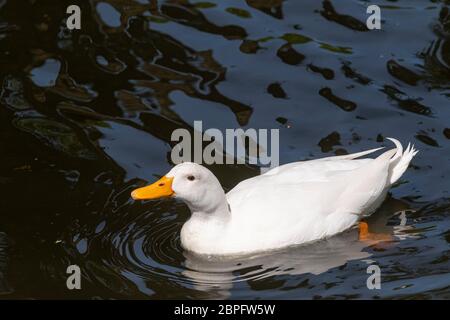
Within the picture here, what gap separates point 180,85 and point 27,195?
254 centimetres

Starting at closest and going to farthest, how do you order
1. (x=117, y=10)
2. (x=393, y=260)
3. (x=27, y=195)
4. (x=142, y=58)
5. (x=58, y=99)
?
Answer: (x=393, y=260) < (x=27, y=195) < (x=58, y=99) < (x=142, y=58) < (x=117, y=10)

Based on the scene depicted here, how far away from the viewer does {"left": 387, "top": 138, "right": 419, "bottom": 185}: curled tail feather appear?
30.4 ft

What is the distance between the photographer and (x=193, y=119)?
1066cm

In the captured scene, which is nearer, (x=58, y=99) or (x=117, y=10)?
(x=58, y=99)

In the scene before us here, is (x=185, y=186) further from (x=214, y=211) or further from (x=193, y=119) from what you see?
(x=193, y=119)

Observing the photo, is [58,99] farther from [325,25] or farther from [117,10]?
[325,25]

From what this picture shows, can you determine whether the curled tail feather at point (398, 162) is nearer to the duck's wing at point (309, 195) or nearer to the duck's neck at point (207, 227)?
the duck's wing at point (309, 195)

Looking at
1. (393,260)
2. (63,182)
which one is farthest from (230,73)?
(393,260)

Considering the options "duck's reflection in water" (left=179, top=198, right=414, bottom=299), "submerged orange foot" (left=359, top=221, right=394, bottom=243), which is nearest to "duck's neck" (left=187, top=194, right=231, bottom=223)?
"duck's reflection in water" (left=179, top=198, right=414, bottom=299)

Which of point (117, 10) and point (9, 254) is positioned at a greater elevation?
point (117, 10)

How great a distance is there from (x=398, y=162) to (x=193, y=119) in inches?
92.3

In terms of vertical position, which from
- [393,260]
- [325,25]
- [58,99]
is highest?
[325,25]

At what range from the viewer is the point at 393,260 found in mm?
8430

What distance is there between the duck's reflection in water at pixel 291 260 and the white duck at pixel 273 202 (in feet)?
0.25
